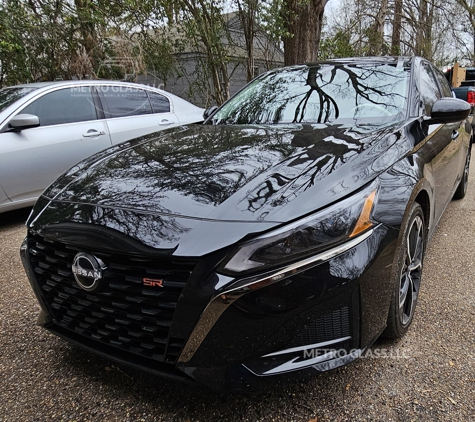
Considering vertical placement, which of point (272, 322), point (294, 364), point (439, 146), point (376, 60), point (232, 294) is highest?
point (376, 60)

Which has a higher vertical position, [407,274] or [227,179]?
[227,179]

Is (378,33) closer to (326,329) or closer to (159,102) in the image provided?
(159,102)

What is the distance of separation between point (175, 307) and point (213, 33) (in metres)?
8.83

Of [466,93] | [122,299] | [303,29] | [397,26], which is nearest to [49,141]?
[122,299]

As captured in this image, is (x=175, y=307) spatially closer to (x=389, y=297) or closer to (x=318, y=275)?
(x=318, y=275)

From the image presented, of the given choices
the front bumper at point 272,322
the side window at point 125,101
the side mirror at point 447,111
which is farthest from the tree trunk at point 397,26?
the front bumper at point 272,322

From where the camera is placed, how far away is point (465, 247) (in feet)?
10.8

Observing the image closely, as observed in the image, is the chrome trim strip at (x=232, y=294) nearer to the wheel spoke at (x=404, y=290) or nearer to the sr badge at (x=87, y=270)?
the sr badge at (x=87, y=270)

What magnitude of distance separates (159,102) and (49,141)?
1716mm

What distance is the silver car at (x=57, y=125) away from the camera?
156 inches

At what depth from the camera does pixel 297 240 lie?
141 centimetres

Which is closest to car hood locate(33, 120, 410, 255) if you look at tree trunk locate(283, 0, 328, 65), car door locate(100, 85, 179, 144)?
car door locate(100, 85, 179, 144)

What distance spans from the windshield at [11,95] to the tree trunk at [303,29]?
5876 mm

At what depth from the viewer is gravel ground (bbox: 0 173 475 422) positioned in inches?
64.2
